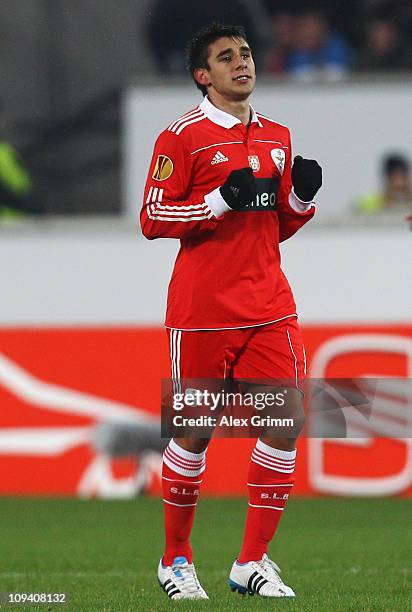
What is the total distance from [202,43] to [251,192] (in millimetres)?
752

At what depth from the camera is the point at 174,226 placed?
18.8 ft

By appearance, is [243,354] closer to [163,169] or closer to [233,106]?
[163,169]

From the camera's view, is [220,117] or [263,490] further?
[220,117]

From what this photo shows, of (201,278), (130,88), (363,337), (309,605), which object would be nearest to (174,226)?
(201,278)

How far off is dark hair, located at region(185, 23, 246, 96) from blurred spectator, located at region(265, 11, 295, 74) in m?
7.94

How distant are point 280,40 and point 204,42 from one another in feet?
26.7

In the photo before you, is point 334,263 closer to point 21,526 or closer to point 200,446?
point 21,526

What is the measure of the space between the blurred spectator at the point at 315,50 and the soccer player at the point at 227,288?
309 inches

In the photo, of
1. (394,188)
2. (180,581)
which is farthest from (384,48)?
(180,581)

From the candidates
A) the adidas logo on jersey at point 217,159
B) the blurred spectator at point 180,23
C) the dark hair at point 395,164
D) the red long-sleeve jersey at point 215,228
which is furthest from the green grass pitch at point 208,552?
the blurred spectator at point 180,23

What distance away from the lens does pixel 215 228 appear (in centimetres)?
579

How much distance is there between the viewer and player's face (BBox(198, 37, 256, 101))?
19.3 feet

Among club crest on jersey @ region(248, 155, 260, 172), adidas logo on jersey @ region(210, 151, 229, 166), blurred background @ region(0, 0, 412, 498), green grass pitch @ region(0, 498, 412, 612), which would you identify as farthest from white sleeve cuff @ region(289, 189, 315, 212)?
blurred background @ region(0, 0, 412, 498)

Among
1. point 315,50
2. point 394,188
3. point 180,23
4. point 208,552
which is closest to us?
point 208,552
